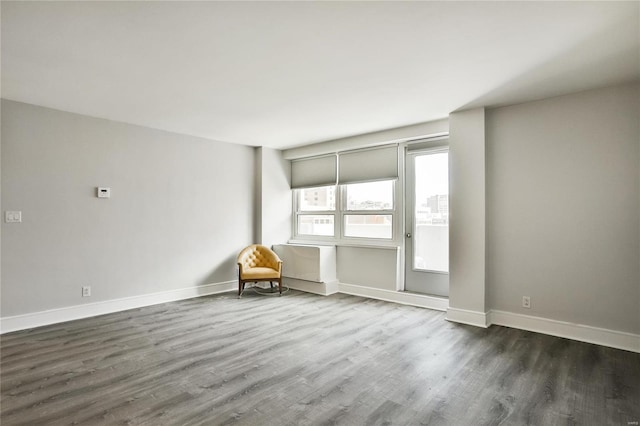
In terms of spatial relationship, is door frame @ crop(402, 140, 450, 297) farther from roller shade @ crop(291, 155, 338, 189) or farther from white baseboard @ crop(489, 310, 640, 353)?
roller shade @ crop(291, 155, 338, 189)

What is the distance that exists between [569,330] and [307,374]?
113 inches

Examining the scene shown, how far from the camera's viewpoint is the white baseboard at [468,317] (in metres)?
3.92

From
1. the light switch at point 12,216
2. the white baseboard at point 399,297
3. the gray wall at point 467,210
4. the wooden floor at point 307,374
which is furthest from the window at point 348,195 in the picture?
the light switch at point 12,216

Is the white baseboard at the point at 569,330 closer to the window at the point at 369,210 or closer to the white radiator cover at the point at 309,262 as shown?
the window at the point at 369,210

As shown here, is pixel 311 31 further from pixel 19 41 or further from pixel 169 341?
pixel 169 341

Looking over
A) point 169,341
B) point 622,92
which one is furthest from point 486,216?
point 169,341

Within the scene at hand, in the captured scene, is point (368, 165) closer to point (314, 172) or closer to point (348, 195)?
point (348, 195)

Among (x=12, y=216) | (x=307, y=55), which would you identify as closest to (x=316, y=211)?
(x=307, y=55)

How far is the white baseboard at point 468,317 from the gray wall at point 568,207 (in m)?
0.24

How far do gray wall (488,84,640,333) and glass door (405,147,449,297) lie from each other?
687 mm

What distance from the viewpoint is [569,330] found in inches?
139

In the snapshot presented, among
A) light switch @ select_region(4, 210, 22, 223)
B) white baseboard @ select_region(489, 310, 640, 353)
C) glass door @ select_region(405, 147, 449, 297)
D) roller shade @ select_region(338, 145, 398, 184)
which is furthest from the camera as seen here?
roller shade @ select_region(338, 145, 398, 184)

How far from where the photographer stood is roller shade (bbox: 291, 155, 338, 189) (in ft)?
19.8

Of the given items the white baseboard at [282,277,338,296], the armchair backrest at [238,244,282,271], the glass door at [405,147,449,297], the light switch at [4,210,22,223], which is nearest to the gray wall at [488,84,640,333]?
the glass door at [405,147,449,297]
